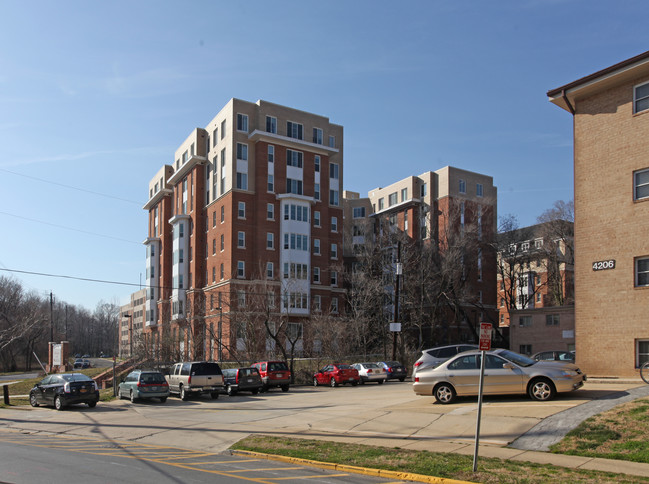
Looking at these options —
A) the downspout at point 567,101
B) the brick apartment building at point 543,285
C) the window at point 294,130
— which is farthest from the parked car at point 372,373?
the window at point 294,130

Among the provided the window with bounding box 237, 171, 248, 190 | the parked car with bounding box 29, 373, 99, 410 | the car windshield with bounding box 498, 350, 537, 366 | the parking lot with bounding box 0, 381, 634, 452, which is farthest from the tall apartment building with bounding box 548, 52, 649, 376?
the window with bounding box 237, 171, 248, 190

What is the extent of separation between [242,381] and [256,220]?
30.3 meters

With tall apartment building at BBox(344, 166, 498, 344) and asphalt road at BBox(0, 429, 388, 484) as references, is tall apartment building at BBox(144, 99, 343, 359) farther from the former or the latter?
asphalt road at BBox(0, 429, 388, 484)

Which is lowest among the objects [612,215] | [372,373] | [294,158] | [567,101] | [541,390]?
[372,373]

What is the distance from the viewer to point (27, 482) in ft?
32.7

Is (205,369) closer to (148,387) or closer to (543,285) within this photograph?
(148,387)

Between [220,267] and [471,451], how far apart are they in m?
49.6

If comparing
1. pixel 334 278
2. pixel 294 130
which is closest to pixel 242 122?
pixel 294 130

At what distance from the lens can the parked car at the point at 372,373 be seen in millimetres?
35125

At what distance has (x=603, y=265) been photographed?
2338 centimetres

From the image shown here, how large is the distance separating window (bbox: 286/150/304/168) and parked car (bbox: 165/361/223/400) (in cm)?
3557

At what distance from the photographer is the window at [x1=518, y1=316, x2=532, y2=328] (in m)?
45.2

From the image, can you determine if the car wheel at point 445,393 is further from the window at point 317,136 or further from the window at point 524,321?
the window at point 317,136

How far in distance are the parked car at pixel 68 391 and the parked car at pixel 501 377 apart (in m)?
15.3
